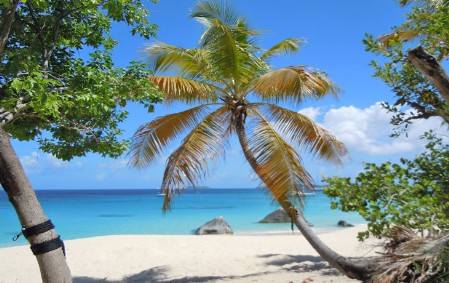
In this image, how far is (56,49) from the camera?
5.91 m

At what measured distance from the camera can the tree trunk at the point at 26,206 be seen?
5070 mm

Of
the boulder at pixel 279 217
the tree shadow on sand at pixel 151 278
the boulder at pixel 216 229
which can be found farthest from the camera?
the boulder at pixel 279 217

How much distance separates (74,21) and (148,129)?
4.29 meters

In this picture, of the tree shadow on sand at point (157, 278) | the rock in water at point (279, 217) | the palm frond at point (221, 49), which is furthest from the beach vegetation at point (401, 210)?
the rock in water at point (279, 217)

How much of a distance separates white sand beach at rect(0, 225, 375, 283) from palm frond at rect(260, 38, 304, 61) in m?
4.79

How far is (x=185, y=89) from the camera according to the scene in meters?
10.1

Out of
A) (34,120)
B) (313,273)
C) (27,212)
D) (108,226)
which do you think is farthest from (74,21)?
(108,226)

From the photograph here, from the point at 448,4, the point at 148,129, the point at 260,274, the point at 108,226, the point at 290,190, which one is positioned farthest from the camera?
the point at 108,226

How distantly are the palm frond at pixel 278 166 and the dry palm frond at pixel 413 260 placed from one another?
3.14m

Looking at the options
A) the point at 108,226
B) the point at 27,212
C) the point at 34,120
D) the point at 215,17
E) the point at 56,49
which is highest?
the point at 215,17

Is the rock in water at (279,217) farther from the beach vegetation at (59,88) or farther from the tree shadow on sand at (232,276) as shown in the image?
the beach vegetation at (59,88)

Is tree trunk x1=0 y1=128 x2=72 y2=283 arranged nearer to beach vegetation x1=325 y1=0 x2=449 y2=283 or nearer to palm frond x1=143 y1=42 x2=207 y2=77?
beach vegetation x1=325 y1=0 x2=449 y2=283

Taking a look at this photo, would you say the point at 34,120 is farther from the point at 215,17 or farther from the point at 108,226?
the point at 108,226

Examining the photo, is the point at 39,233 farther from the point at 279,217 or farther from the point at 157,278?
the point at 279,217
